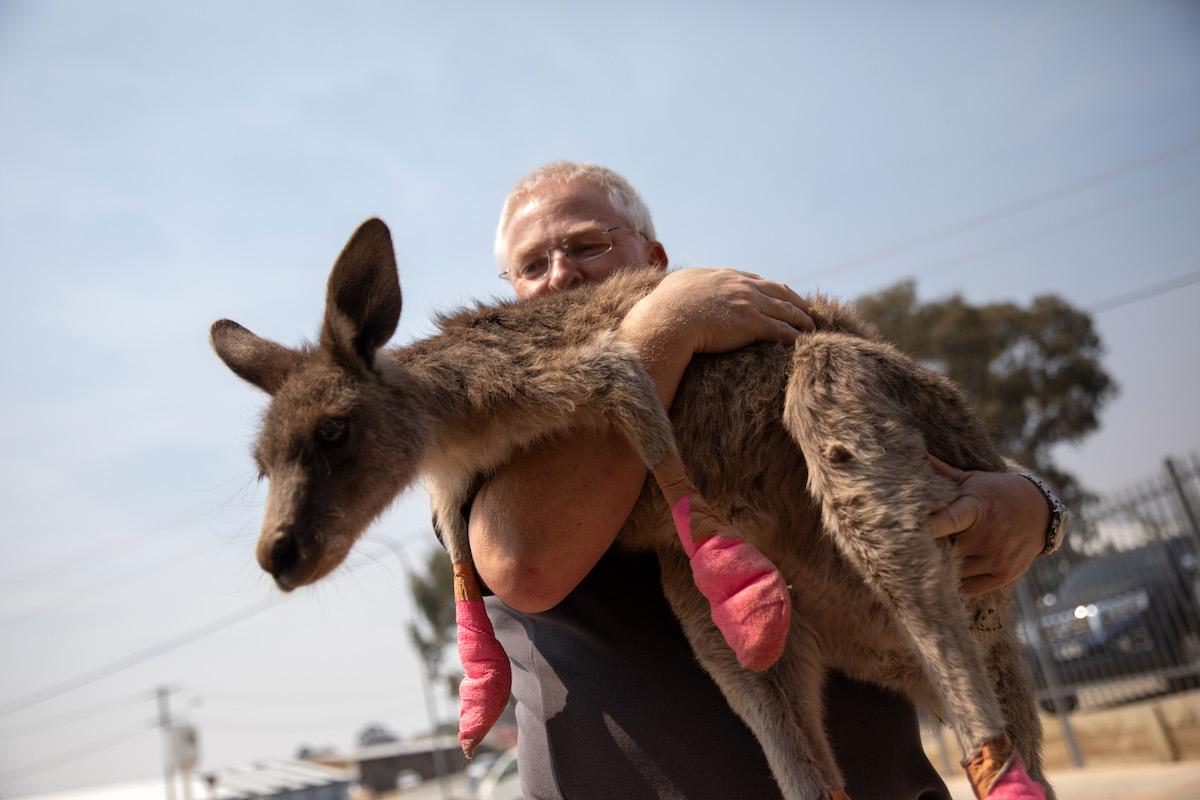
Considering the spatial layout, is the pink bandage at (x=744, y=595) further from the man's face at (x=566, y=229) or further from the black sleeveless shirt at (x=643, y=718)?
the man's face at (x=566, y=229)

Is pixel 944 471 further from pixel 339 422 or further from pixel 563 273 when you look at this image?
pixel 339 422

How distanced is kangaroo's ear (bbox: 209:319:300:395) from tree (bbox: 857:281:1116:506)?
25935 millimetres

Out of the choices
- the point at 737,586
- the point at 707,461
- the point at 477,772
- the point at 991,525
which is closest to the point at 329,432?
the point at 707,461

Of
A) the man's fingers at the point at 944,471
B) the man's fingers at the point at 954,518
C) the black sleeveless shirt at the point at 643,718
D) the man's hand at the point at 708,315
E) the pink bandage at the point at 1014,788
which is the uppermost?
the man's hand at the point at 708,315

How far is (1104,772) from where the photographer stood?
11219mm

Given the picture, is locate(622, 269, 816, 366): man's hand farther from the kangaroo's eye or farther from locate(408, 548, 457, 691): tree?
locate(408, 548, 457, 691): tree

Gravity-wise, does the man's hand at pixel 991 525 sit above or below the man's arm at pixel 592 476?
below

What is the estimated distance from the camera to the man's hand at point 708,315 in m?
2.96

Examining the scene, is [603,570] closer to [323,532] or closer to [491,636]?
[491,636]

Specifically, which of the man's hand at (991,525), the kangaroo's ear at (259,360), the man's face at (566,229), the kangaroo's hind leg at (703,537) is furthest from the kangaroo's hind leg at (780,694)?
the kangaroo's ear at (259,360)

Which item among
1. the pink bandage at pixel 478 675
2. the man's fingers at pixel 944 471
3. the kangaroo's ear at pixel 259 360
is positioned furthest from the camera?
the kangaroo's ear at pixel 259 360

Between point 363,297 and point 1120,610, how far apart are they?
1238 cm

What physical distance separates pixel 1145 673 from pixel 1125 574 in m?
1.27

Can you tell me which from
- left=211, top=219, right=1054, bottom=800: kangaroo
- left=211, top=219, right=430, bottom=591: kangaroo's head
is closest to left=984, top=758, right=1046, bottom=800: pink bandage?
left=211, top=219, right=1054, bottom=800: kangaroo
